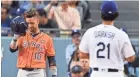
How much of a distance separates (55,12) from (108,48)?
485 centimetres

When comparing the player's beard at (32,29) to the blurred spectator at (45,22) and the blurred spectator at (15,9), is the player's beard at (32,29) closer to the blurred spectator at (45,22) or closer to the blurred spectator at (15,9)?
the blurred spectator at (45,22)

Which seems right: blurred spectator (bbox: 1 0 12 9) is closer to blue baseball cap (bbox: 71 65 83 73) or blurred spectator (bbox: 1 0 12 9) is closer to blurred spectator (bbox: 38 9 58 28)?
blurred spectator (bbox: 38 9 58 28)

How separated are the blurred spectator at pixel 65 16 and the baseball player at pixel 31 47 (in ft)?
9.65

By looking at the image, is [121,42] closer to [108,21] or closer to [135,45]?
[108,21]

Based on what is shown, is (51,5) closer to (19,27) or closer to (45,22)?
(45,22)

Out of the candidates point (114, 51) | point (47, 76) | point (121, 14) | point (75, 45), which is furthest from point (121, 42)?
point (121, 14)

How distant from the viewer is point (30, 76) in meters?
7.46

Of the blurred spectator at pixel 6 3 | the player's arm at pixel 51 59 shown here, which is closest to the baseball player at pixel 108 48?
the player's arm at pixel 51 59

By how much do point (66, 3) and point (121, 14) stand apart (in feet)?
5.51

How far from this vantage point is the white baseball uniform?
5.94 m

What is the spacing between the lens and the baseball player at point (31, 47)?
7408 millimetres

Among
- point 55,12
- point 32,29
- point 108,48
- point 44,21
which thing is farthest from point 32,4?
point 108,48

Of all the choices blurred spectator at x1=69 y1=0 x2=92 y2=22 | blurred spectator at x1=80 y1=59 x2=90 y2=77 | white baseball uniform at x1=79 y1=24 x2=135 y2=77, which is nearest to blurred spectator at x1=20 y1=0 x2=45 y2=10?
blurred spectator at x1=69 y1=0 x2=92 y2=22

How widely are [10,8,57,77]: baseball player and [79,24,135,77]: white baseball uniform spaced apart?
1587 millimetres
